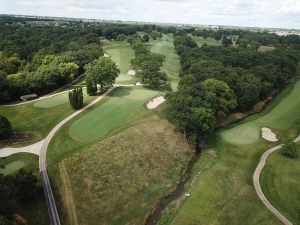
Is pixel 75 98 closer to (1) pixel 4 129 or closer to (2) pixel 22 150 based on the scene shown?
(1) pixel 4 129

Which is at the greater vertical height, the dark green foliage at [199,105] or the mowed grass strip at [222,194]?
Answer: the dark green foliage at [199,105]

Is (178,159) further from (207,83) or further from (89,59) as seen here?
(89,59)

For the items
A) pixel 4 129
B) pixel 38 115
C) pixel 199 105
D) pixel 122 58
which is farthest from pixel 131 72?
pixel 4 129

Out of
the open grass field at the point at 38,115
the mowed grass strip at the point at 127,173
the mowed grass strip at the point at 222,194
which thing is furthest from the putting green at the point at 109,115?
the mowed grass strip at the point at 222,194

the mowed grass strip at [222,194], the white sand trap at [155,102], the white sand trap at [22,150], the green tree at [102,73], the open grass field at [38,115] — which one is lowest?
the mowed grass strip at [222,194]

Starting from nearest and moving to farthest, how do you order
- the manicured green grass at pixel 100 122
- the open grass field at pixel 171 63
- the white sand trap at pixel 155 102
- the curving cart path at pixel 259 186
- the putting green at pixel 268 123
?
the curving cart path at pixel 259 186 → the manicured green grass at pixel 100 122 → the putting green at pixel 268 123 → the white sand trap at pixel 155 102 → the open grass field at pixel 171 63

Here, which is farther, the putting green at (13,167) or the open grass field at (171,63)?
the open grass field at (171,63)

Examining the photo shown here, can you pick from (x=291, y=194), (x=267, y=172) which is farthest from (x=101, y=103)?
(x=291, y=194)

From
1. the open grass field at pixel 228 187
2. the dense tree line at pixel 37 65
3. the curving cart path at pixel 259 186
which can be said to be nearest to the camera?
the curving cart path at pixel 259 186

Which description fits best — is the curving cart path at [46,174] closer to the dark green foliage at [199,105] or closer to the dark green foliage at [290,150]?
the dark green foliage at [199,105]
